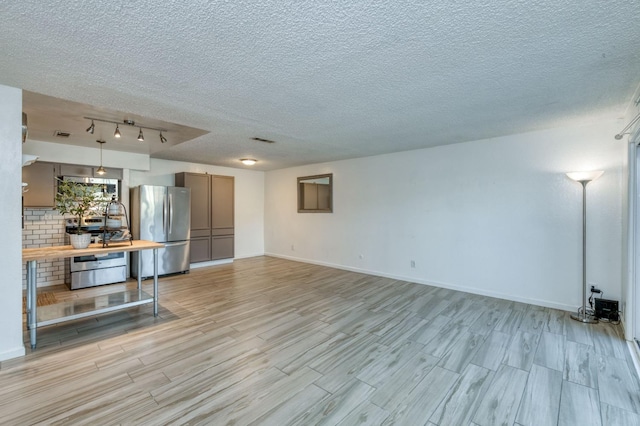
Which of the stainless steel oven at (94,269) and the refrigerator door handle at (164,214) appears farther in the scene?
the refrigerator door handle at (164,214)

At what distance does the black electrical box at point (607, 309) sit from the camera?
331 centimetres

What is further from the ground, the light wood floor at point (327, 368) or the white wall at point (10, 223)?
the white wall at point (10, 223)

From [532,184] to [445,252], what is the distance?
1.64 m

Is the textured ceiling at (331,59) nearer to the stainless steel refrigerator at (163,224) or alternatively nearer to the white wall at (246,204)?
the stainless steel refrigerator at (163,224)

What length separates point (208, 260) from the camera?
21.9 ft

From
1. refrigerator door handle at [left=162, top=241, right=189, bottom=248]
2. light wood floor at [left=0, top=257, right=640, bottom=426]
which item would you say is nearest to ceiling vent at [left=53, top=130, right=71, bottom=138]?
refrigerator door handle at [left=162, top=241, right=189, bottom=248]

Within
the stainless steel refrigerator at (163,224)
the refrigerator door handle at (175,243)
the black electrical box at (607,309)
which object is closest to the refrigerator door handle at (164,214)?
the stainless steel refrigerator at (163,224)

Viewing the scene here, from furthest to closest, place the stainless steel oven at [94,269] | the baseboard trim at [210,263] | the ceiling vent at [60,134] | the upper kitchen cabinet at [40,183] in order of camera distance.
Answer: the baseboard trim at [210,263], the stainless steel oven at [94,269], the upper kitchen cabinet at [40,183], the ceiling vent at [60,134]

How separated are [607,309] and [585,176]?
1.63 m

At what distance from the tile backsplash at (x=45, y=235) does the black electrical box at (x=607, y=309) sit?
8.36 meters

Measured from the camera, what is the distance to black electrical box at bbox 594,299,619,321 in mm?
3312

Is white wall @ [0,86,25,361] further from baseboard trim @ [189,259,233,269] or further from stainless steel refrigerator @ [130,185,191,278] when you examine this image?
baseboard trim @ [189,259,233,269]

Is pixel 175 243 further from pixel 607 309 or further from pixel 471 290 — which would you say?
pixel 607 309

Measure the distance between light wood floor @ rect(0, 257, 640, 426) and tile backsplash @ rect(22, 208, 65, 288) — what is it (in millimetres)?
2521
